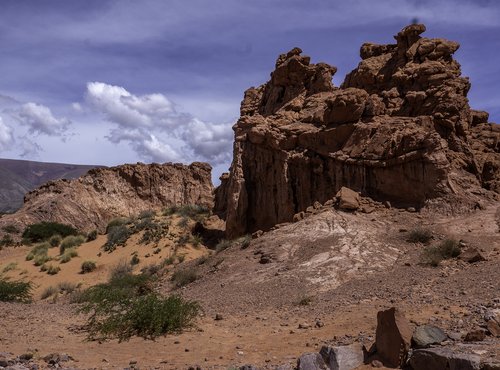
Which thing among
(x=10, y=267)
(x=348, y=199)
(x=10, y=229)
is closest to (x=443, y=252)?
(x=348, y=199)

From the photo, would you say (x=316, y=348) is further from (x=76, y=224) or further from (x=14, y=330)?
(x=76, y=224)

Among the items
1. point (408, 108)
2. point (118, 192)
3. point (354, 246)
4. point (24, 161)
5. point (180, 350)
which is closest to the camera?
point (180, 350)

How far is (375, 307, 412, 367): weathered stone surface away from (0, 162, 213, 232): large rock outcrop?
31704mm

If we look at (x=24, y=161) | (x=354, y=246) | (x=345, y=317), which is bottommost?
(x=345, y=317)

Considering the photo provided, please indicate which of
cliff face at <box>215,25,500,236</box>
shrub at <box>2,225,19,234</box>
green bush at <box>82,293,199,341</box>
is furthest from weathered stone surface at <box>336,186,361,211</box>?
shrub at <box>2,225,19,234</box>

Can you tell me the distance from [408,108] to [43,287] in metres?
16.1

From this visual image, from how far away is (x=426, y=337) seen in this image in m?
7.35

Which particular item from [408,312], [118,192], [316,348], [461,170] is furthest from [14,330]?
[118,192]

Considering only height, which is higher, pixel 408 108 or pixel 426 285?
pixel 408 108

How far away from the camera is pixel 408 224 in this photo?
16.5 m

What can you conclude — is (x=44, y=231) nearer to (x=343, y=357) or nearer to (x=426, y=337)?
(x=343, y=357)

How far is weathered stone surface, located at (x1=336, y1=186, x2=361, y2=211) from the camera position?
1738 centimetres

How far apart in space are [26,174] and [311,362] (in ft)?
506

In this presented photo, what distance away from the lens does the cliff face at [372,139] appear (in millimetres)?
17703
